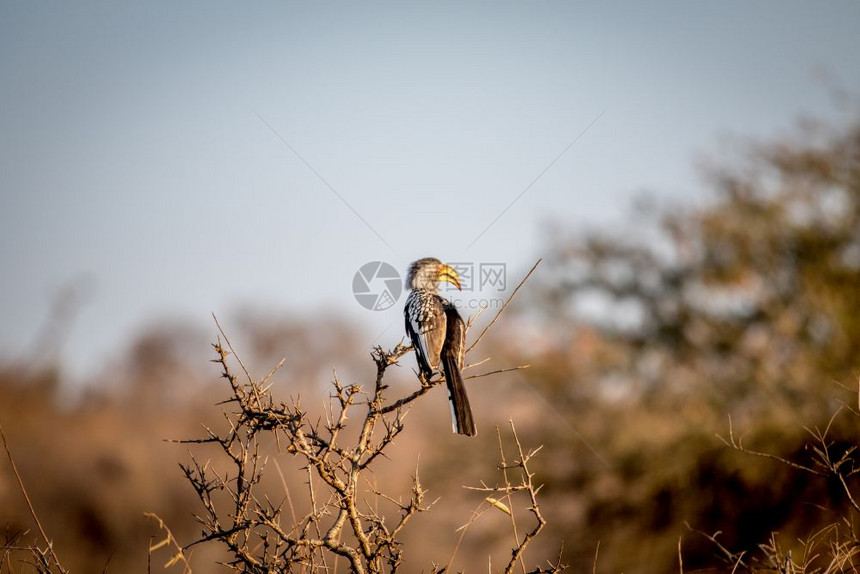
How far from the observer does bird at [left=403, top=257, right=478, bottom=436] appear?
3627mm

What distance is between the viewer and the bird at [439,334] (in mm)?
3627

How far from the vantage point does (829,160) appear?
13.1 metres

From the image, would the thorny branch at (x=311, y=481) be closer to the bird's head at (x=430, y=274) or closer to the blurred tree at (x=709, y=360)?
the bird's head at (x=430, y=274)

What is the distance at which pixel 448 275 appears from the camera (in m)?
4.80

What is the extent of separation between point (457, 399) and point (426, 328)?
592 millimetres

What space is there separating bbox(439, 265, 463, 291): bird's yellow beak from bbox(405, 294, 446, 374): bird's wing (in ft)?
1.06

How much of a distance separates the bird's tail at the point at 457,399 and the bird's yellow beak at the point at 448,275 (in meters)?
0.97

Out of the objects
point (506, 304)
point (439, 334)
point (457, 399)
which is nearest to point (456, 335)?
point (439, 334)

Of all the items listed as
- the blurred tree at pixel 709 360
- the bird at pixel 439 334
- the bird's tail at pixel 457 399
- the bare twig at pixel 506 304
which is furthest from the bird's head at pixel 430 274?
the blurred tree at pixel 709 360

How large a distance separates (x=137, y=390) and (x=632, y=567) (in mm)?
13090

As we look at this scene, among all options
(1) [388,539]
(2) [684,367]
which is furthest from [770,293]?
(1) [388,539]

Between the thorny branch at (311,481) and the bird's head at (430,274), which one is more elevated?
the bird's head at (430,274)

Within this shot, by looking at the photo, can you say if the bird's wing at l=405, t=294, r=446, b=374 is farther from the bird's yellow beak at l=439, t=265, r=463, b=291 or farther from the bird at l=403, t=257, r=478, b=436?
the bird's yellow beak at l=439, t=265, r=463, b=291

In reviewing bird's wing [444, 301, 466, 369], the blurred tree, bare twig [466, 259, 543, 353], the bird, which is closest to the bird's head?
the bird
